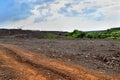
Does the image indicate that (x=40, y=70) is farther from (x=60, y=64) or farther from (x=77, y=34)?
(x=77, y=34)

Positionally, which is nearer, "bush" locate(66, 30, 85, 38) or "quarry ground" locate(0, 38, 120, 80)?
"quarry ground" locate(0, 38, 120, 80)

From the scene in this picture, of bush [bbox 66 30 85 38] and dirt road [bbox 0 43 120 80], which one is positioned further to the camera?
bush [bbox 66 30 85 38]

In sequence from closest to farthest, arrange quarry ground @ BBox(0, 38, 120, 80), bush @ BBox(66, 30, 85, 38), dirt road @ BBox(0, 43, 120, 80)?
dirt road @ BBox(0, 43, 120, 80), quarry ground @ BBox(0, 38, 120, 80), bush @ BBox(66, 30, 85, 38)

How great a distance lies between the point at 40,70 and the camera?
17.5 metres

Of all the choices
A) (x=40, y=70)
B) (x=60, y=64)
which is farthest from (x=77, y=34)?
(x=40, y=70)

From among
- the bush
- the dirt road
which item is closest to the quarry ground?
the dirt road

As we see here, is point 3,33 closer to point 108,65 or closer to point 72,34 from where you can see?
point 72,34

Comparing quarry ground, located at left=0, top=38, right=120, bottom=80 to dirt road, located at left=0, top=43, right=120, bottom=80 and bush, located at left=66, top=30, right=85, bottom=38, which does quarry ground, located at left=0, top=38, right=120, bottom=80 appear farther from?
bush, located at left=66, top=30, right=85, bottom=38

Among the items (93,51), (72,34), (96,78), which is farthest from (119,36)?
(96,78)

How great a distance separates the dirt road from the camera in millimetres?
16062

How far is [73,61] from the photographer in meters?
20.7

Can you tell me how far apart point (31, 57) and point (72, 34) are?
25666 millimetres

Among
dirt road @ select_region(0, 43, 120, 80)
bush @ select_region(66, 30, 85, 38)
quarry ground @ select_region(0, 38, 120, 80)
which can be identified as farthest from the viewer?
bush @ select_region(66, 30, 85, 38)

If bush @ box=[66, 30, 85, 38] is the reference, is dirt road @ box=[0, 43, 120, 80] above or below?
below
